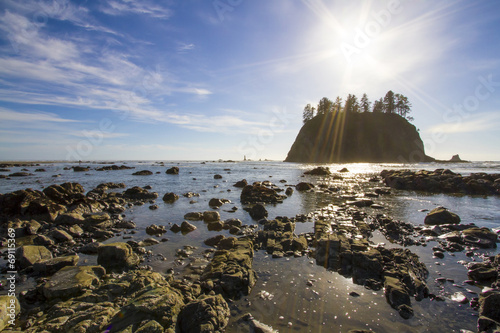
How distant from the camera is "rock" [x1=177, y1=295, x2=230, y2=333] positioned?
5324 millimetres

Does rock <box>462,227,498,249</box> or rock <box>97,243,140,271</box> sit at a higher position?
rock <box>462,227,498,249</box>

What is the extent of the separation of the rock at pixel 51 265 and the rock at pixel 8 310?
276 cm

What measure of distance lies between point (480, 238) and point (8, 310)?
19539mm

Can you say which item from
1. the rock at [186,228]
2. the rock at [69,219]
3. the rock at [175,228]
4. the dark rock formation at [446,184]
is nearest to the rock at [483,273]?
the rock at [186,228]

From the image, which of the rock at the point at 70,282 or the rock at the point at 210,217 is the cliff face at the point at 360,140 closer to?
the rock at the point at 210,217

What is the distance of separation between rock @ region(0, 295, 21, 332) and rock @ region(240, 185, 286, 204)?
1877cm

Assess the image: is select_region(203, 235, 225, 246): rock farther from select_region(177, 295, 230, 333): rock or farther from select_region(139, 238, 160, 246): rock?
select_region(177, 295, 230, 333): rock

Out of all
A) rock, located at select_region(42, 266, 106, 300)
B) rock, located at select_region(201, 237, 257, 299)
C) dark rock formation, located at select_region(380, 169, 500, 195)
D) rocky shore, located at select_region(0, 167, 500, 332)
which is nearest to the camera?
rocky shore, located at select_region(0, 167, 500, 332)

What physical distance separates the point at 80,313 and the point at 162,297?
1938mm

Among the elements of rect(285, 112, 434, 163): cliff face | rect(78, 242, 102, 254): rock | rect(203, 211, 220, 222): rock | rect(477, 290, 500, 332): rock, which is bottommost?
rect(78, 242, 102, 254): rock

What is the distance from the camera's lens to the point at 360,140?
121 metres

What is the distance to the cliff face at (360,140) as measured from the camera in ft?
391

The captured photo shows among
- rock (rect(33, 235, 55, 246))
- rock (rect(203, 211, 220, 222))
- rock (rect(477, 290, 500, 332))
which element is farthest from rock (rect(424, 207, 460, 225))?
rock (rect(33, 235, 55, 246))

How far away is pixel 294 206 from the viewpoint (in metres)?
21.8
